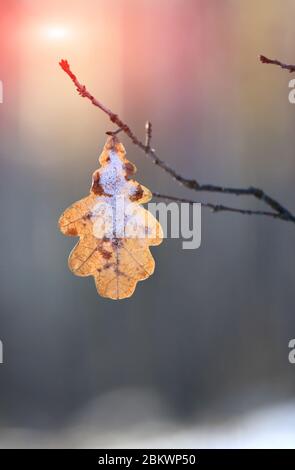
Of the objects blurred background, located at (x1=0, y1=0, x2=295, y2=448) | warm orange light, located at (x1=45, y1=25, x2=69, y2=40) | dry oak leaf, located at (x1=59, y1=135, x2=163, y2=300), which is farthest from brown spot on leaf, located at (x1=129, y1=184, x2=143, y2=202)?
warm orange light, located at (x1=45, y1=25, x2=69, y2=40)

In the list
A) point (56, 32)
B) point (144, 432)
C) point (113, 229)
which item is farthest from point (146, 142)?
point (144, 432)

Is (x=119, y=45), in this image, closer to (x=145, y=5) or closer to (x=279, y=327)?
(x=145, y=5)

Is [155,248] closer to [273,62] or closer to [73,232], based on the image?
[73,232]

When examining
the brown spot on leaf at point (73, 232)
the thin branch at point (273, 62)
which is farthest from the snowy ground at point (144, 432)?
the thin branch at point (273, 62)

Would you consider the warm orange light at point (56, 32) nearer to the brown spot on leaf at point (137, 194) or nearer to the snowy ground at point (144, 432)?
the brown spot on leaf at point (137, 194)

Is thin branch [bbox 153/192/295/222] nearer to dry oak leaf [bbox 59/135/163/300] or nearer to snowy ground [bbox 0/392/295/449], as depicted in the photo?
dry oak leaf [bbox 59/135/163/300]
